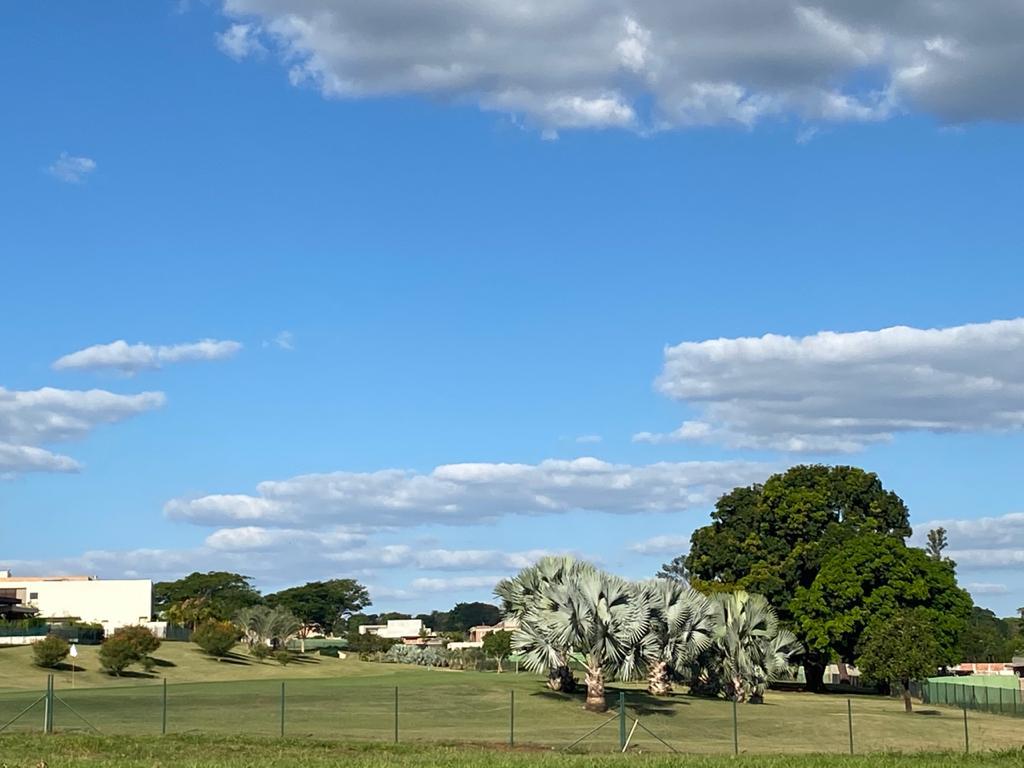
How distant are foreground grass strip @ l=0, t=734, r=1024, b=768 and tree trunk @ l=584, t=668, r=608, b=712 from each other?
51.8 ft

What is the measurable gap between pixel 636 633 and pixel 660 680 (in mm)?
8385

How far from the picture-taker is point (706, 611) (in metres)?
63.0

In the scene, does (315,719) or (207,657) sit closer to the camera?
(315,719)

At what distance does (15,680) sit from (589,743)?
46.6 meters

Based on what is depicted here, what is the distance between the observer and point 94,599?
14375 centimetres

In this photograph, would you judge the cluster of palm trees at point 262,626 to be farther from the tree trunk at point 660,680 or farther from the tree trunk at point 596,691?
the tree trunk at point 596,691

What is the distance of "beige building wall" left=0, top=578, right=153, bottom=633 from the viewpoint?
142 metres

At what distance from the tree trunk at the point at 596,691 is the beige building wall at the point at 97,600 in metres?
94.1

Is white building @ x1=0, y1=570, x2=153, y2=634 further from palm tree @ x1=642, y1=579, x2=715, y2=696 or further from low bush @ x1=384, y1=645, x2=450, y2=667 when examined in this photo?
palm tree @ x1=642, y1=579, x2=715, y2=696

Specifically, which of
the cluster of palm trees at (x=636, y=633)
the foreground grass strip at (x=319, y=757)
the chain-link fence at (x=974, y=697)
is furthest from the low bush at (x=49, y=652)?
the chain-link fence at (x=974, y=697)

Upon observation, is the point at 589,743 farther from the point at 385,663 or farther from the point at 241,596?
the point at 241,596

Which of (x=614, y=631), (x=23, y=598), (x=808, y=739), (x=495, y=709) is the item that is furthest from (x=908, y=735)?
(x=23, y=598)

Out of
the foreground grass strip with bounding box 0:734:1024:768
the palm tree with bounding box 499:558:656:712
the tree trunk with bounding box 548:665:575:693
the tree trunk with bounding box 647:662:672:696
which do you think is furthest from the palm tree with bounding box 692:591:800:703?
the foreground grass strip with bounding box 0:734:1024:768

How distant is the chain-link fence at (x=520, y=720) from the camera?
143 ft
